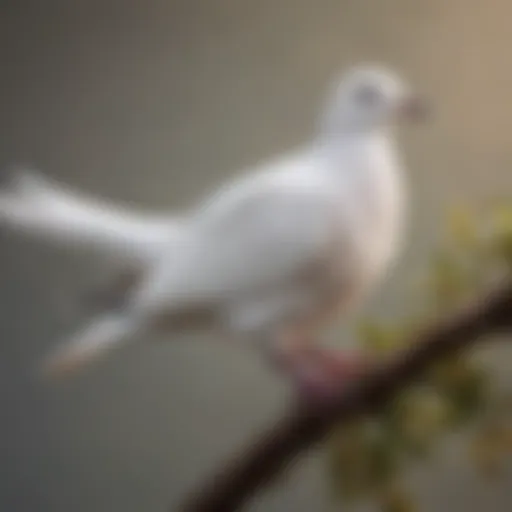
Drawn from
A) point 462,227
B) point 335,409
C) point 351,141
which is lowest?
point 335,409

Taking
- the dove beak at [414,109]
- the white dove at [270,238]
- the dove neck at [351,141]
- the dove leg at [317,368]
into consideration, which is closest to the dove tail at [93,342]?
the white dove at [270,238]

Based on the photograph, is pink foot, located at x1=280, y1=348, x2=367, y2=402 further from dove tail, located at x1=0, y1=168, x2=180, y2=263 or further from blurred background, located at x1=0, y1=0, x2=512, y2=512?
dove tail, located at x1=0, y1=168, x2=180, y2=263

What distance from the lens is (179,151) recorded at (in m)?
1.16

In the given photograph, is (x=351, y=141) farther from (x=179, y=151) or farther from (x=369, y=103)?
(x=179, y=151)

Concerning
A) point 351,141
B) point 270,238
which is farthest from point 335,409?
point 351,141

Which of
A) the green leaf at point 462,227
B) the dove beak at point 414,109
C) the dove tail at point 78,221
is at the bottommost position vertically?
the green leaf at point 462,227

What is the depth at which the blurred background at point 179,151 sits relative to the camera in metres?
1.11

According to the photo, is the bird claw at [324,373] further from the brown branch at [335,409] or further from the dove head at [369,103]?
the dove head at [369,103]

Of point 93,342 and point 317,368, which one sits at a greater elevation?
point 93,342

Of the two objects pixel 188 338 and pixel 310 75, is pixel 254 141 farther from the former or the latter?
pixel 188 338

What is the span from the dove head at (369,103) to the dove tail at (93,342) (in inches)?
14.3

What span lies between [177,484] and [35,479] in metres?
0.19

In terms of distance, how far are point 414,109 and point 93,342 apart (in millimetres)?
521

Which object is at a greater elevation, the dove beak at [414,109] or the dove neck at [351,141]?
the dove beak at [414,109]
